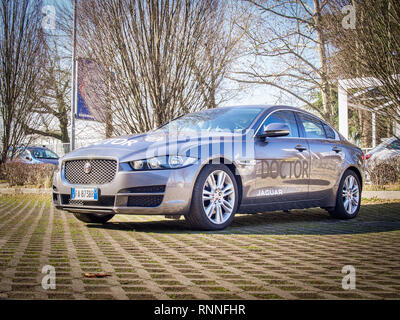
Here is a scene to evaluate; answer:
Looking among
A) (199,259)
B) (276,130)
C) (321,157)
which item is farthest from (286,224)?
(199,259)

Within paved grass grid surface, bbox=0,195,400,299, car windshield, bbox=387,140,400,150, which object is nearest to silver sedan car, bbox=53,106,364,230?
paved grass grid surface, bbox=0,195,400,299

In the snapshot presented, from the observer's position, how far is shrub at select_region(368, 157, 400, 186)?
14148 millimetres

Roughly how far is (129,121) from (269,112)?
555 centimetres

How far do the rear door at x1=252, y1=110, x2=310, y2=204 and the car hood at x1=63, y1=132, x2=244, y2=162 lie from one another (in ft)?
1.50

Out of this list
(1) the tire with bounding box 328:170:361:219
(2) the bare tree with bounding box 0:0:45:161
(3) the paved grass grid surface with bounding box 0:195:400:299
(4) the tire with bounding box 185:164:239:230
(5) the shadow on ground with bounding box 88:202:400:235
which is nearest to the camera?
(3) the paved grass grid surface with bounding box 0:195:400:299

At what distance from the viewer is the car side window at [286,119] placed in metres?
7.37

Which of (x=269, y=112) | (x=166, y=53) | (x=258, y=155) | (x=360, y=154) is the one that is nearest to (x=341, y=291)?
(x=258, y=155)

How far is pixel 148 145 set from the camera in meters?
6.30

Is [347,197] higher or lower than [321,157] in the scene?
lower

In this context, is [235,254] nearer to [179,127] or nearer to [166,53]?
[179,127]

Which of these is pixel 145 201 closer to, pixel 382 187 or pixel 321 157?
pixel 321 157

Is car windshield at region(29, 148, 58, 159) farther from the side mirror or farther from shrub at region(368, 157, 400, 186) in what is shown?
the side mirror

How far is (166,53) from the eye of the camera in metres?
11.7

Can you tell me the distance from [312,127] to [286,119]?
26.3 inches
